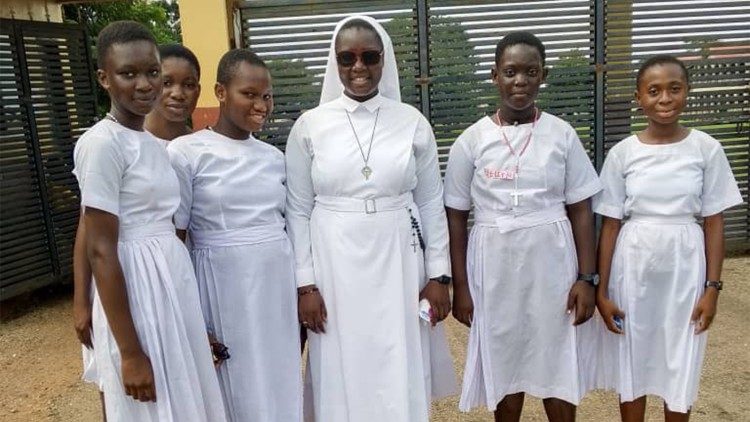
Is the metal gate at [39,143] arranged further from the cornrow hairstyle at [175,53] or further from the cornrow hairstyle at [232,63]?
the cornrow hairstyle at [232,63]

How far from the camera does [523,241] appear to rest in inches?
102

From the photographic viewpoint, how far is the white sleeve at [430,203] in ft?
8.36

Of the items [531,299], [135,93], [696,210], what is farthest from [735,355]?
[135,93]

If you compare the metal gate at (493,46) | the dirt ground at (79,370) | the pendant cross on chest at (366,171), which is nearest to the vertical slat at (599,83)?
the metal gate at (493,46)

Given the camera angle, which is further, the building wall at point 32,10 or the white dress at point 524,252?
the building wall at point 32,10

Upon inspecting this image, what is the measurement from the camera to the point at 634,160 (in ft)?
8.66

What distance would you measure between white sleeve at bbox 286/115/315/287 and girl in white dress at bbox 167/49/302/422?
0.12ft

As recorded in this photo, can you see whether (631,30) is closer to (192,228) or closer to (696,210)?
(696,210)

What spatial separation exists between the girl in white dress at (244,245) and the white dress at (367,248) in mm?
114

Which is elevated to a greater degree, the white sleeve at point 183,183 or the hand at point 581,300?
the white sleeve at point 183,183

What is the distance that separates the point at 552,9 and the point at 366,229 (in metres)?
3.68

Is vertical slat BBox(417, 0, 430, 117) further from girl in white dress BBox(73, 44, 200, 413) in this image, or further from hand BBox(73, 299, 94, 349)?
hand BBox(73, 299, 94, 349)

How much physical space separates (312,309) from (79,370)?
2739 millimetres

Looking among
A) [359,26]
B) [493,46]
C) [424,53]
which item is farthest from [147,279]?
[493,46]
